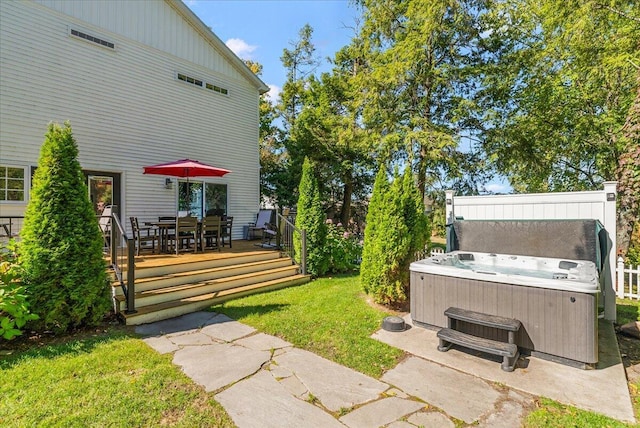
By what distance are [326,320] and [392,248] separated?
148 centimetres

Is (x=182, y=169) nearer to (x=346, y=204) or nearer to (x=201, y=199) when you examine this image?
(x=201, y=199)

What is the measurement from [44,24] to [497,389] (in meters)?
10.4

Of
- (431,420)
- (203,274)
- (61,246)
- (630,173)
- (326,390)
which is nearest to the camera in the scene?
(431,420)

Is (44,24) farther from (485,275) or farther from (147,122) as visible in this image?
(485,275)

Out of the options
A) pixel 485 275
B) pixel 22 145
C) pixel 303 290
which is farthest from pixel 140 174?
pixel 485 275

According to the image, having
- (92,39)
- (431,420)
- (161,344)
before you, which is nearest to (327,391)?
(431,420)

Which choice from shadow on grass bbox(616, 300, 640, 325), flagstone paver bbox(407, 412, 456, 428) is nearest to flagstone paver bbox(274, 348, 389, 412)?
flagstone paver bbox(407, 412, 456, 428)

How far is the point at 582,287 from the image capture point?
3.21 metres

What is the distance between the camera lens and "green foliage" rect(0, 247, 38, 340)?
11.1 feet

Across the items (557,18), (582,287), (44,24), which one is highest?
(557,18)

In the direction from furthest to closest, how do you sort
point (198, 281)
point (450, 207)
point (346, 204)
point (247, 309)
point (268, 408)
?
point (346, 204), point (450, 207), point (198, 281), point (247, 309), point (268, 408)

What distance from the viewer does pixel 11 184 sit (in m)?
6.55

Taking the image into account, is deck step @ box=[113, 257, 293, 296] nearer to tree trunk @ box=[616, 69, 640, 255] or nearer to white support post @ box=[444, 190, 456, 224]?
white support post @ box=[444, 190, 456, 224]

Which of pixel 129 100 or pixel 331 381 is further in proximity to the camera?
pixel 129 100
